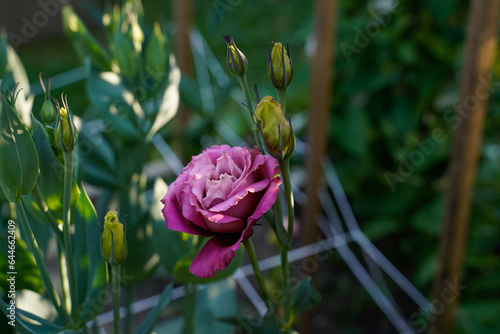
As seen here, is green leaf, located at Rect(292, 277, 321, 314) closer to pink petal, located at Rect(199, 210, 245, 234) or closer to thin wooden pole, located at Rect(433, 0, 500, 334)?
pink petal, located at Rect(199, 210, 245, 234)

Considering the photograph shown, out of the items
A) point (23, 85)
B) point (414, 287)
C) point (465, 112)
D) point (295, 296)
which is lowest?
point (414, 287)

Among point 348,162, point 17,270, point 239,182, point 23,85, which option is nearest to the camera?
point 239,182

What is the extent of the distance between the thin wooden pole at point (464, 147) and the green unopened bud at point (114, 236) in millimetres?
544

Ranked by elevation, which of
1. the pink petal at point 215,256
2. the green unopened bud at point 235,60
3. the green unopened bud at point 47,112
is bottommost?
the pink petal at point 215,256

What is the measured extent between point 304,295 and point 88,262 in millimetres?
181

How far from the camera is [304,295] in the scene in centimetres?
44

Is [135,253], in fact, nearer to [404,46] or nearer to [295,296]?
[295,296]

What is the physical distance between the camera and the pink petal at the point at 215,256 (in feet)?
1.09

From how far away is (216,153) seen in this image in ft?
1.22

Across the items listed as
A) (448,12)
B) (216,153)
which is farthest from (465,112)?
(216,153)

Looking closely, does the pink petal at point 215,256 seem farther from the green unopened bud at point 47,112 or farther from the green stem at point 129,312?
the green stem at point 129,312

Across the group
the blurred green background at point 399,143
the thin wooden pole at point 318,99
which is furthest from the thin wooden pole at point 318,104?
the blurred green background at point 399,143

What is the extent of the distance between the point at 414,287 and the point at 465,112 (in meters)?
0.53

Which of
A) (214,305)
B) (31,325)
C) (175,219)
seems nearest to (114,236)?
(175,219)
